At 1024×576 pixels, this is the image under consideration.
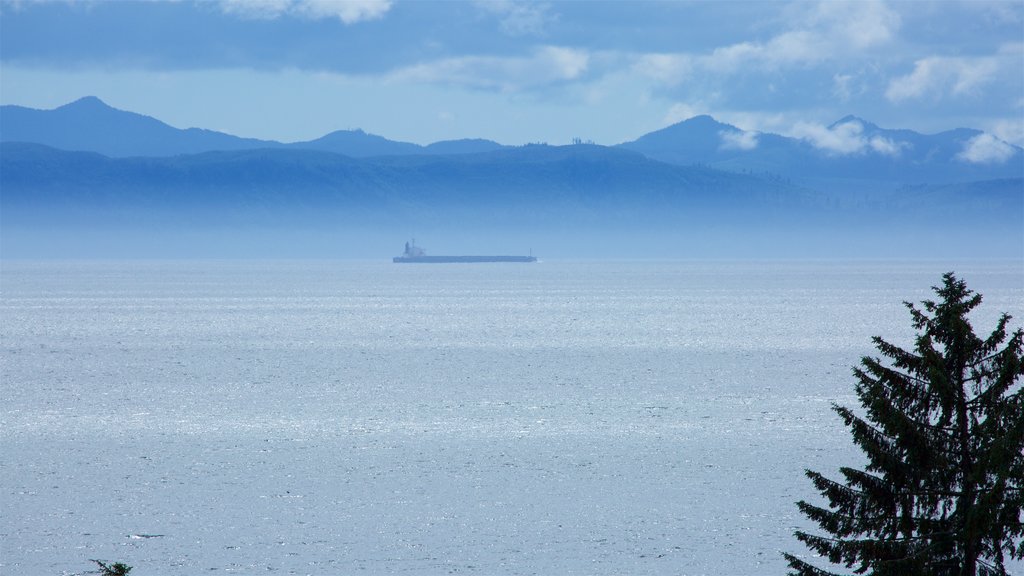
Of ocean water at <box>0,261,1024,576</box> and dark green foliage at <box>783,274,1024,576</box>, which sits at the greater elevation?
dark green foliage at <box>783,274,1024,576</box>

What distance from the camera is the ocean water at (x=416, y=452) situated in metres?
14.6

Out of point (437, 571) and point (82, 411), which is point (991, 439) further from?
point (82, 411)

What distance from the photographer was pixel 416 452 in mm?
21672

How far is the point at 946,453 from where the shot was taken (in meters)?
5.85

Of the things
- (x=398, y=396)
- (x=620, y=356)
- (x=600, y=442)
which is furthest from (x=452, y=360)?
(x=600, y=442)

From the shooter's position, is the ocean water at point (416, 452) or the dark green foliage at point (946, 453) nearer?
the dark green foliage at point (946, 453)

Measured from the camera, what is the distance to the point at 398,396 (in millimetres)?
31422

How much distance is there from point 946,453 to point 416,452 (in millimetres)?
16446

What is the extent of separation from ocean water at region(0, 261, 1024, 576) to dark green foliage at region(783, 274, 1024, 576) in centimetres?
794

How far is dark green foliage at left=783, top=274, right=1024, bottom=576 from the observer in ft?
18.7

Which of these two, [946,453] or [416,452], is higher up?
[946,453]

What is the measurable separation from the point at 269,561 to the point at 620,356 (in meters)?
31.2

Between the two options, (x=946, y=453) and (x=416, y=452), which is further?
(x=416, y=452)

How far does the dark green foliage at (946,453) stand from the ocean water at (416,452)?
7.94 meters
